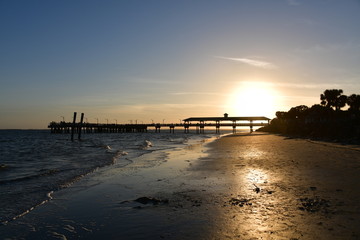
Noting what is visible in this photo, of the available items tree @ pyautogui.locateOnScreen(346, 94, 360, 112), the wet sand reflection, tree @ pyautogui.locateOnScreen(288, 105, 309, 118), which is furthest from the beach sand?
tree @ pyautogui.locateOnScreen(288, 105, 309, 118)

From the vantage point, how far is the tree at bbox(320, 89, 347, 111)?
248 feet

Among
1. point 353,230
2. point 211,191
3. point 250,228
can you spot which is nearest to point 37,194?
point 211,191

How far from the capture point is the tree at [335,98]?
2980 inches

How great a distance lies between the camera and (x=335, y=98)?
76.6m

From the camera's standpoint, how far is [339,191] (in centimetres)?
805

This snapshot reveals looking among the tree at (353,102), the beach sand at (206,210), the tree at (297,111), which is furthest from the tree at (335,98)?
the beach sand at (206,210)

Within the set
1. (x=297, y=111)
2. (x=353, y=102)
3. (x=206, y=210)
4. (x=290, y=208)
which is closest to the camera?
(x=290, y=208)

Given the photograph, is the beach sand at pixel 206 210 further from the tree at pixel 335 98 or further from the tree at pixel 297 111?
the tree at pixel 297 111

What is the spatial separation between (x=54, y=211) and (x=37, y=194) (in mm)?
2690

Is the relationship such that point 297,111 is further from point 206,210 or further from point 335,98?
point 206,210

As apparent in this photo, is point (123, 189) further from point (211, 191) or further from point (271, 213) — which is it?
point (271, 213)

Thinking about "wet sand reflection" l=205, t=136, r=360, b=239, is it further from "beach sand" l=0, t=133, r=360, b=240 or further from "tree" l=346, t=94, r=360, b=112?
"tree" l=346, t=94, r=360, b=112

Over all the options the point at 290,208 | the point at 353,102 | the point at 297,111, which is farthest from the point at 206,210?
the point at 297,111

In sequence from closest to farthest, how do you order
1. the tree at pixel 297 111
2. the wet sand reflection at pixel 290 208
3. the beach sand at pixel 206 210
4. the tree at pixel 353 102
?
the wet sand reflection at pixel 290 208 → the beach sand at pixel 206 210 → the tree at pixel 353 102 → the tree at pixel 297 111
